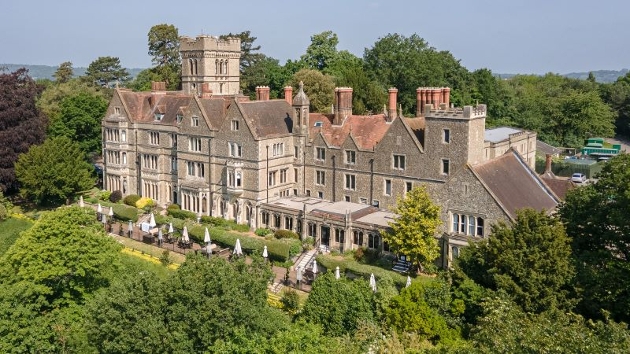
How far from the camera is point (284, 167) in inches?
2103

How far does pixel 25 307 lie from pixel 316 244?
2123 centimetres

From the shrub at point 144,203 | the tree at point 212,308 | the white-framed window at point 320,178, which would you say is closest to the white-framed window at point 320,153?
the white-framed window at point 320,178

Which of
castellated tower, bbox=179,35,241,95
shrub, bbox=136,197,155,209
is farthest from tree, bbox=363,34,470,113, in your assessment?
shrub, bbox=136,197,155,209

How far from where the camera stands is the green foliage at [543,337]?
21281 millimetres

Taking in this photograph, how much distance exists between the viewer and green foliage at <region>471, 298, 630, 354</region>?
69.8 ft

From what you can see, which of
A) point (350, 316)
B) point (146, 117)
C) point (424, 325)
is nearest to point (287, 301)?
point (350, 316)

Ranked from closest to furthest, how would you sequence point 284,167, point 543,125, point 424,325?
point 424,325
point 284,167
point 543,125

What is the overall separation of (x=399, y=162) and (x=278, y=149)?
10.7 metres

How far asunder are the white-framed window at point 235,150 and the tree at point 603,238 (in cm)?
2625

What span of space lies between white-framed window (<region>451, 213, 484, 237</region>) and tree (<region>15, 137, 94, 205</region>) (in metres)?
35.6

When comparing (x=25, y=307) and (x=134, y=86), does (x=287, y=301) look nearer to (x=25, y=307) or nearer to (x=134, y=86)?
(x=25, y=307)

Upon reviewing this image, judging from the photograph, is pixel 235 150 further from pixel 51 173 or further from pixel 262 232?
pixel 51 173

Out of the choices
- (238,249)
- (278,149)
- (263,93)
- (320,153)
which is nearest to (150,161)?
(263,93)

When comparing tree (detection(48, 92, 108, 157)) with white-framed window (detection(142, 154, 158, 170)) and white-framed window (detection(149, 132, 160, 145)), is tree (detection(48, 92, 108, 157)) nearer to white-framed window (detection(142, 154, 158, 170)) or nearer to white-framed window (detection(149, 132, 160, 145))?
white-framed window (detection(142, 154, 158, 170))
